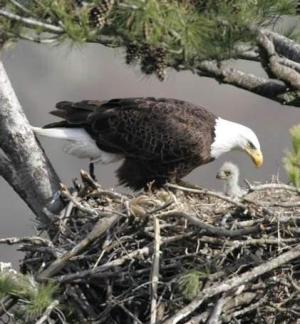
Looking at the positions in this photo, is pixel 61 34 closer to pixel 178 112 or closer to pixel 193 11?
pixel 193 11

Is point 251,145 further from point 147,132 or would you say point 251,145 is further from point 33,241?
point 33,241

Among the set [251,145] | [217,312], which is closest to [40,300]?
[217,312]

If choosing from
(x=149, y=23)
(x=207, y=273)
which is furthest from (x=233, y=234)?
(x=149, y=23)

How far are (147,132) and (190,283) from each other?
1270 millimetres

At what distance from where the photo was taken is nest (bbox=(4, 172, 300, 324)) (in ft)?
12.5

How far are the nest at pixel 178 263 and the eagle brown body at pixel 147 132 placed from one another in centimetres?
66

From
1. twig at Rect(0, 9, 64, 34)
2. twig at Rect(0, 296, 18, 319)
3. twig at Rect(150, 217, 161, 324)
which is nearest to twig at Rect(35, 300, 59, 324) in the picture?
twig at Rect(0, 296, 18, 319)

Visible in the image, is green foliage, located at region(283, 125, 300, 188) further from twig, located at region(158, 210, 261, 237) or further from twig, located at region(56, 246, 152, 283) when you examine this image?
twig, located at region(56, 246, 152, 283)

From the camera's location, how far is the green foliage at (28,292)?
367 cm

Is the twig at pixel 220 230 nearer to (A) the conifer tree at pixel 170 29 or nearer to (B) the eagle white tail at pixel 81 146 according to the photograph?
(A) the conifer tree at pixel 170 29

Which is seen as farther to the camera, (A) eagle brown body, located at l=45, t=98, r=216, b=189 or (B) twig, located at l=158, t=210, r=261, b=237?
(A) eagle brown body, located at l=45, t=98, r=216, b=189

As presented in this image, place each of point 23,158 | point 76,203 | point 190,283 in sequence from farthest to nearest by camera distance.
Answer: point 23,158 → point 76,203 → point 190,283

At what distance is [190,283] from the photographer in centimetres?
369

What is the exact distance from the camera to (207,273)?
3.83m
